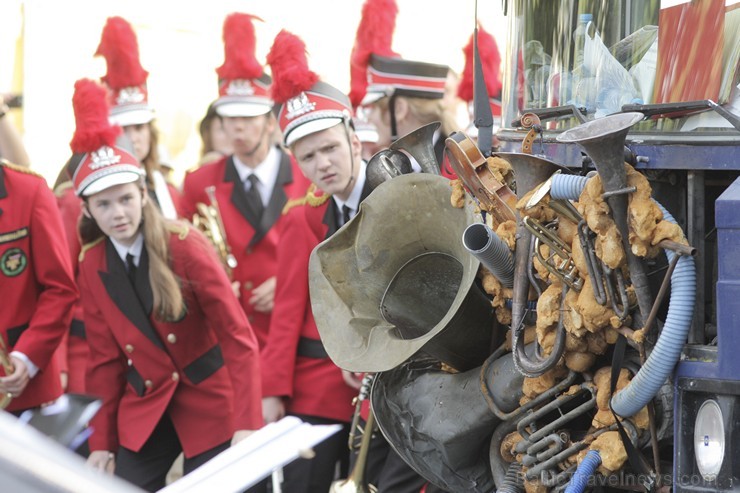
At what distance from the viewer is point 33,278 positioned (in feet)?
20.4

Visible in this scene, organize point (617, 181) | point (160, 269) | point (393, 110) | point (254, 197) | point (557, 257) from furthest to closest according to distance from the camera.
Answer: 1. point (254, 197)
2. point (393, 110)
3. point (160, 269)
4. point (557, 257)
5. point (617, 181)

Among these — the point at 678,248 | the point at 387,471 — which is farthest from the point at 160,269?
the point at 678,248

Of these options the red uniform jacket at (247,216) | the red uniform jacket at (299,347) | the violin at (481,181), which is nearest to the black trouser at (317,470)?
the red uniform jacket at (299,347)

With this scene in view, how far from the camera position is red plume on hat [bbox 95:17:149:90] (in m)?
8.04

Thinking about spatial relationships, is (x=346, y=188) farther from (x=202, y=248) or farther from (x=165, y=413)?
(x=165, y=413)

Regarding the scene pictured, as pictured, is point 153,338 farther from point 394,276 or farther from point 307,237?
point 394,276

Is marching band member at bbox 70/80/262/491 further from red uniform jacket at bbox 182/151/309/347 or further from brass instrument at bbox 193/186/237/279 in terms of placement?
brass instrument at bbox 193/186/237/279

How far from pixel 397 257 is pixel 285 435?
1386 millimetres

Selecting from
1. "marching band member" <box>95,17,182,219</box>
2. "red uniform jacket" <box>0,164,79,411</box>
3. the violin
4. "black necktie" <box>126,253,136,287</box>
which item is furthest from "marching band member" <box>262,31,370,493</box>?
"marching band member" <box>95,17,182,219</box>

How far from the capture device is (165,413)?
229 inches

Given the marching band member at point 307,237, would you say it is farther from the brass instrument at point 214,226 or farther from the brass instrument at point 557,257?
the brass instrument at point 557,257

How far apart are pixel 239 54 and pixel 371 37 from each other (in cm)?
137

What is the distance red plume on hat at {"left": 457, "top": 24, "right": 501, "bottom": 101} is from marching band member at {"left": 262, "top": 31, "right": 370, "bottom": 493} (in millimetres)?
1982

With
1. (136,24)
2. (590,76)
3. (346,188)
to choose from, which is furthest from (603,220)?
(136,24)
